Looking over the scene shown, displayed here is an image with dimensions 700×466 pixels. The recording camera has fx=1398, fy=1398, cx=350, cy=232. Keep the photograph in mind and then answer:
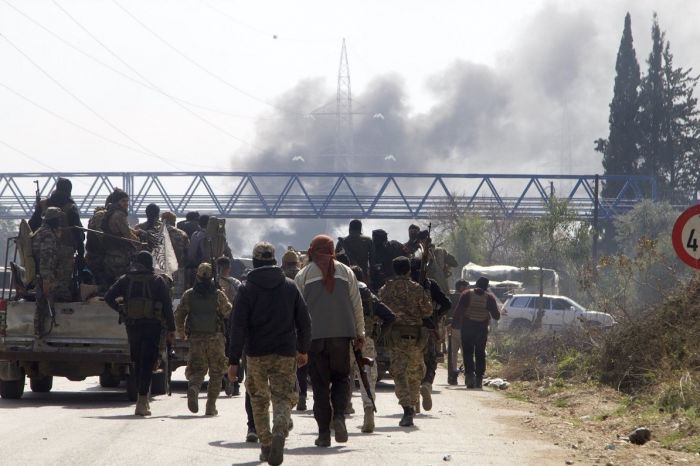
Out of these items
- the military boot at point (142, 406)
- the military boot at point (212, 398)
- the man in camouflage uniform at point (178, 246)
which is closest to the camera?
the military boot at point (142, 406)

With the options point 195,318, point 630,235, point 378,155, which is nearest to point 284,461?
point 195,318

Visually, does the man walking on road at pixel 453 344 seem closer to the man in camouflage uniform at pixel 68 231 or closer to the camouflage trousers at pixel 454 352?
the camouflage trousers at pixel 454 352

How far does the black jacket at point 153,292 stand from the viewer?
49.2ft

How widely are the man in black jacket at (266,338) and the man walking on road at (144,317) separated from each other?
4.14m

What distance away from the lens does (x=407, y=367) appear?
1461cm

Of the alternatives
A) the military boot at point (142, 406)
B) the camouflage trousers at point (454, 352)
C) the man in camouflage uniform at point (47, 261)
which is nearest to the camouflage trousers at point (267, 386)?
the military boot at point (142, 406)

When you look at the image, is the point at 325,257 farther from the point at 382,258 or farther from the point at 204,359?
the point at 382,258

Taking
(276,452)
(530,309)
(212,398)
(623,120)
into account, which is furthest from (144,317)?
(623,120)

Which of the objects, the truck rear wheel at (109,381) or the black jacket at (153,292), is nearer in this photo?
the black jacket at (153,292)

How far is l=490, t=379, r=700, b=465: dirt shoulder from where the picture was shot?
39.5 feet

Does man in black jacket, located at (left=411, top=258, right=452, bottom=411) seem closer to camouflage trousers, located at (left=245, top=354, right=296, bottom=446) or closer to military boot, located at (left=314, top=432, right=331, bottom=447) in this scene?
military boot, located at (left=314, top=432, right=331, bottom=447)

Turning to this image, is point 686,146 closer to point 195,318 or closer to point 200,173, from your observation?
point 200,173

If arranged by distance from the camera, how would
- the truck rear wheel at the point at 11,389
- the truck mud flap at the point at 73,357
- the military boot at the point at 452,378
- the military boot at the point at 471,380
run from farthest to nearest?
the military boot at the point at 452,378, the military boot at the point at 471,380, the truck rear wheel at the point at 11,389, the truck mud flap at the point at 73,357

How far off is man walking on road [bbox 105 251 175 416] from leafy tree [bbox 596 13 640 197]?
251ft
